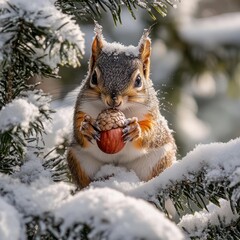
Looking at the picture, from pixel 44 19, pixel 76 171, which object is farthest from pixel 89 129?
pixel 44 19

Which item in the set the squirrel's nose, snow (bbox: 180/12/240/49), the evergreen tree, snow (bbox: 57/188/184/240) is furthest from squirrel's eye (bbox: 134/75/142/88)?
snow (bbox: 180/12/240/49)

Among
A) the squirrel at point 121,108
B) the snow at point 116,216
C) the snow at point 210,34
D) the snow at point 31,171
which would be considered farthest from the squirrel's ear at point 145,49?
the snow at point 210,34

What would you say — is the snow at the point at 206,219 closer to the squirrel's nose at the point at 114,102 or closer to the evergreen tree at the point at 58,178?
the evergreen tree at the point at 58,178

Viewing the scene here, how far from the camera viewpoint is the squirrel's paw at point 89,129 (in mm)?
1226

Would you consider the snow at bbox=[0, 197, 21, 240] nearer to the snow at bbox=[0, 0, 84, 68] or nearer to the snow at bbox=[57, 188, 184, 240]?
the snow at bbox=[57, 188, 184, 240]

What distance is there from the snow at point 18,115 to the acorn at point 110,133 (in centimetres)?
30

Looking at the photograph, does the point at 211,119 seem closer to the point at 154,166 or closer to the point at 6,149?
the point at 154,166

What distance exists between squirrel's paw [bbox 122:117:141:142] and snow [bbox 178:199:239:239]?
0.23m

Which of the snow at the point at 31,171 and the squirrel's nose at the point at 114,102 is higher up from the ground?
the snow at the point at 31,171

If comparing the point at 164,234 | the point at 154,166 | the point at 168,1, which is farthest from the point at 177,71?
the point at 164,234

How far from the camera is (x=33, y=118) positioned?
897 millimetres

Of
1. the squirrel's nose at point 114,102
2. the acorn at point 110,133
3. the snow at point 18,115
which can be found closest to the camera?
the snow at point 18,115

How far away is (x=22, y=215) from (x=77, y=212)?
0.29 feet

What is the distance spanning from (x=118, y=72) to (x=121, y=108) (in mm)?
94
